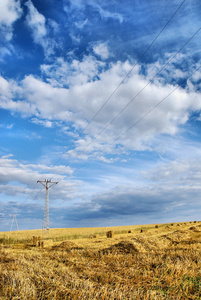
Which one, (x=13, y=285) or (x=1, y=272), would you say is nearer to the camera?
(x=13, y=285)

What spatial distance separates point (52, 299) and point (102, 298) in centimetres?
89

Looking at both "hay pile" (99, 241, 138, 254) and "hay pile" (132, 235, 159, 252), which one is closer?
"hay pile" (99, 241, 138, 254)

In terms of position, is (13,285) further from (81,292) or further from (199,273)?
(199,273)

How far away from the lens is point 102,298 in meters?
3.84

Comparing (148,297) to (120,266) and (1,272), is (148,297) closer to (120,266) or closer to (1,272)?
(120,266)

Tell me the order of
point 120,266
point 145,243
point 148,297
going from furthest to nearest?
point 145,243, point 120,266, point 148,297

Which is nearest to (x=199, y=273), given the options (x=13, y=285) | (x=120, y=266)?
(x=120, y=266)

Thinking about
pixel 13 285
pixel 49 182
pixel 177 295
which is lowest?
pixel 177 295

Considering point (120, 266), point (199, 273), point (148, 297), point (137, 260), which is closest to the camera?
point (148, 297)

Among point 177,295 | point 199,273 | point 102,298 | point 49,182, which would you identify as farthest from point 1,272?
point 49,182

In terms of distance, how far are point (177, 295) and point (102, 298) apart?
1644 millimetres

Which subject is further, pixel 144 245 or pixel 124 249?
pixel 144 245

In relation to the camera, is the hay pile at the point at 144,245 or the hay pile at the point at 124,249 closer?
the hay pile at the point at 124,249

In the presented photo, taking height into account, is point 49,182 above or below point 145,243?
above
